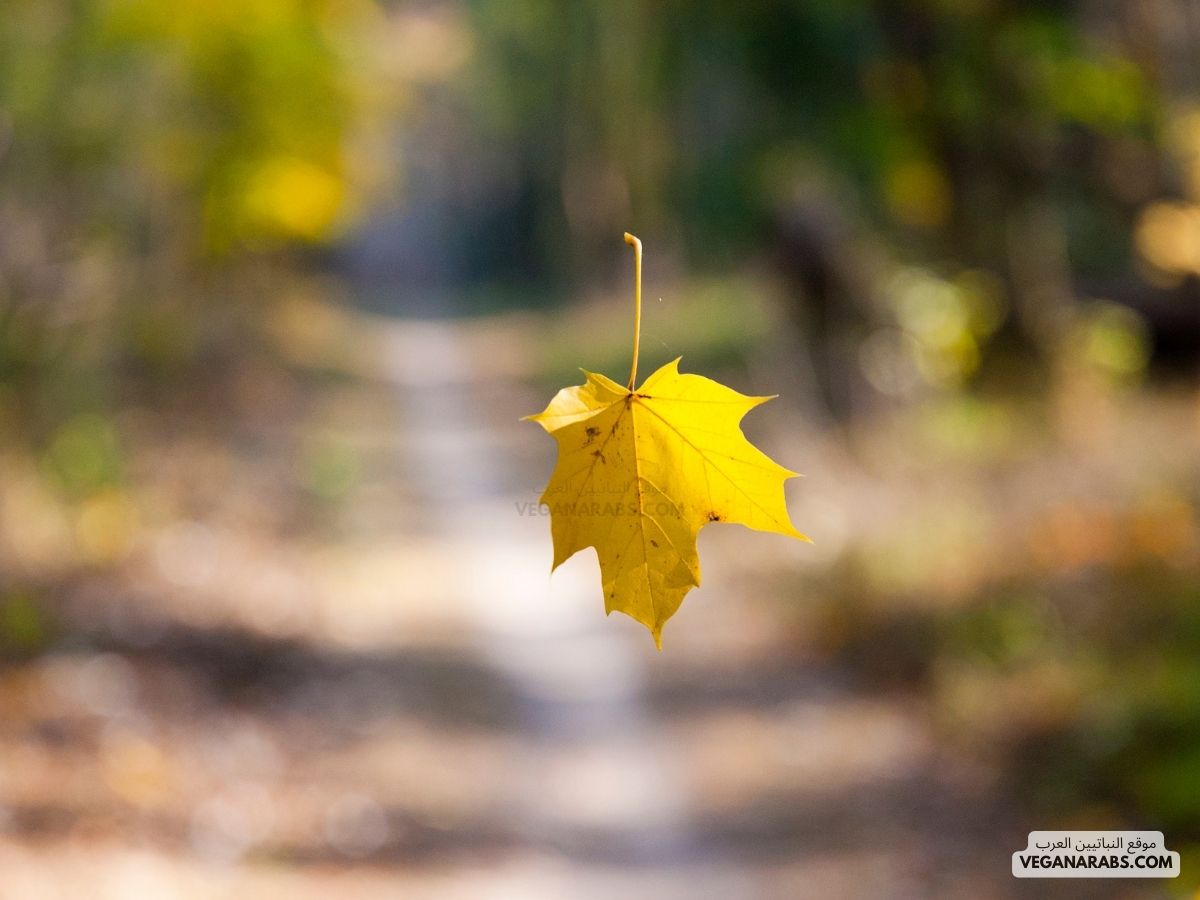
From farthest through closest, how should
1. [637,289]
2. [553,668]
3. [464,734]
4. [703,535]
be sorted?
1. [703,535]
2. [553,668]
3. [464,734]
4. [637,289]

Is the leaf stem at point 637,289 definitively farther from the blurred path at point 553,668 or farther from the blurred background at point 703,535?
the blurred path at point 553,668

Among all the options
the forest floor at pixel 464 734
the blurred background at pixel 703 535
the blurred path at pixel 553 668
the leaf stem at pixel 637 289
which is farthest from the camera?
the blurred path at pixel 553 668

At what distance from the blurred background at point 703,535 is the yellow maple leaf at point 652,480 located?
0.09 m

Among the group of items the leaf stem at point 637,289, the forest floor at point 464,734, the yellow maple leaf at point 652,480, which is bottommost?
the yellow maple leaf at point 652,480

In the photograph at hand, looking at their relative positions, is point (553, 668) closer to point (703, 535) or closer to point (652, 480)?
point (703, 535)

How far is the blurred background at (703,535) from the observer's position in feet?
16.0

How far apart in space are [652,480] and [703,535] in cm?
766

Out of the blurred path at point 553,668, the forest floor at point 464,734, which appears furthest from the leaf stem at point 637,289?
the forest floor at point 464,734

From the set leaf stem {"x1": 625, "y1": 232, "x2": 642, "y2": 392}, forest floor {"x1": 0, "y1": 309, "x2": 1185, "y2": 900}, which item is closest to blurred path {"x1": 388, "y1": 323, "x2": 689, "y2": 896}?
forest floor {"x1": 0, "y1": 309, "x2": 1185, "y2": 900}

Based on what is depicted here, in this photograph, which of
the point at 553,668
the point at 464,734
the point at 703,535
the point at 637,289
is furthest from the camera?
the point at 703,535

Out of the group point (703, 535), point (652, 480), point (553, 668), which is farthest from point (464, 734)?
point (652, 480)

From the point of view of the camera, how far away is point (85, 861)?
14.0 feet

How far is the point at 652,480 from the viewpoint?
2.85ft

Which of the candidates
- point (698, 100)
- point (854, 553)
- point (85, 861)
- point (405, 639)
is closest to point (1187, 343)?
point (854, 553)
